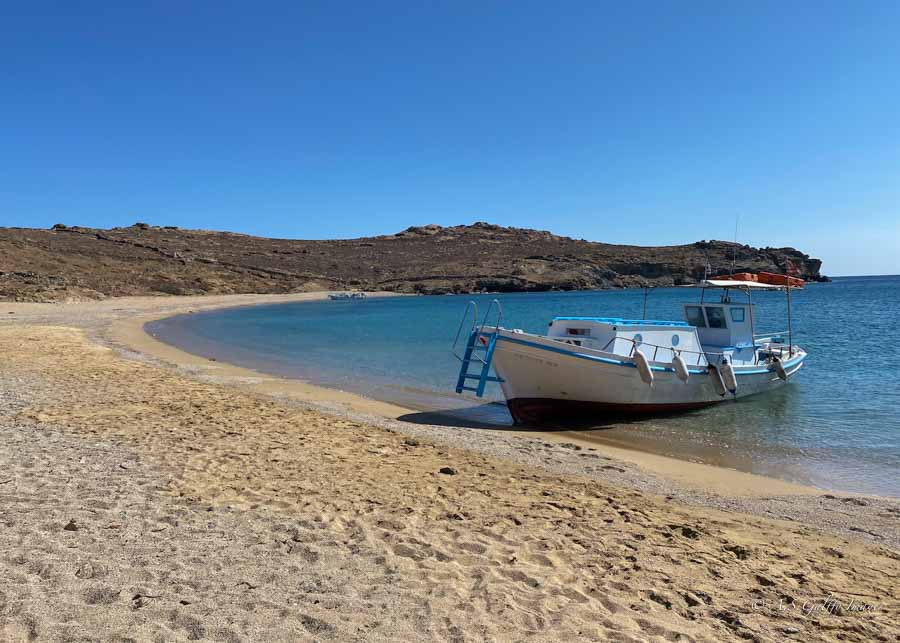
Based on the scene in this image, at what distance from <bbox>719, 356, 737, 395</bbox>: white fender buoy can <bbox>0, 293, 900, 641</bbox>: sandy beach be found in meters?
6.13

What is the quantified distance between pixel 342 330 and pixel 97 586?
36.2m

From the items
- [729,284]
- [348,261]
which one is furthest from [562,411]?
[348,261]

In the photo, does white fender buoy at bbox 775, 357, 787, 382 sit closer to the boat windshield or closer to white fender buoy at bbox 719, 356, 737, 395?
the boat windshield

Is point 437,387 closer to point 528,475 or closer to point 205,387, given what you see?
point 205,387

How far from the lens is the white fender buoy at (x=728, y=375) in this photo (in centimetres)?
1543

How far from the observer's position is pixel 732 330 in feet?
57.3

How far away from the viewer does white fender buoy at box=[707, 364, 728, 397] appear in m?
15.4

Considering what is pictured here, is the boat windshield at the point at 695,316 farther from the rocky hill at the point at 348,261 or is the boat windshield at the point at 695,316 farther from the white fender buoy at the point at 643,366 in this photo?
the rocky hill at the point at 348,261

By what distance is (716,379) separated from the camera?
1547cm

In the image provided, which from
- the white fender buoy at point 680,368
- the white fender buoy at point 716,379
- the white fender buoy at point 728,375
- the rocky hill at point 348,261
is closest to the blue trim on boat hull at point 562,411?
the white fender buoy at point 680,368

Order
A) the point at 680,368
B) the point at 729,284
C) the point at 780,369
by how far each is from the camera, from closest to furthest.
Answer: the point at 680,368, the point at 729,284, the point at 780,369

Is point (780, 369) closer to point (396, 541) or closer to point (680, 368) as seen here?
point (680, 368)

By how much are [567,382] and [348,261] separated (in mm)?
105171

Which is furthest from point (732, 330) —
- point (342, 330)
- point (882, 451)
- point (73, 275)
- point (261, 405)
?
point (73, 275)
